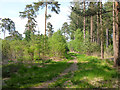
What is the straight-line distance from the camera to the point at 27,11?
2914 centimetres

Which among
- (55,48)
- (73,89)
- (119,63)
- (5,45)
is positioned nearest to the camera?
Result: (73,89)

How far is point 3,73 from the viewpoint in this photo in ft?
20.4

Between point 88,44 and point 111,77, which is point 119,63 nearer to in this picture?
point 111,77

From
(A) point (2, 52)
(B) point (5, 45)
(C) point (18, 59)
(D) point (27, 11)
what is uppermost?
(D) point (27, 11)

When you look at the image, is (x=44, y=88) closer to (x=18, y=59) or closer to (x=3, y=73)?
(x=3, y=73)

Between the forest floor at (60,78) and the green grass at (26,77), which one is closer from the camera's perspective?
the forest floor at (60,78)

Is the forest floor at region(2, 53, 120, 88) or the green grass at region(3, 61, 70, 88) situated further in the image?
the green grass at region(3, 61, 70, 88)

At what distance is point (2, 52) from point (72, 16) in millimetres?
31456

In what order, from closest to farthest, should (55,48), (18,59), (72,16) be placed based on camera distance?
(18,59) < (55,48) < (72,16)

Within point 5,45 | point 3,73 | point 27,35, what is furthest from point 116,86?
point 27,35

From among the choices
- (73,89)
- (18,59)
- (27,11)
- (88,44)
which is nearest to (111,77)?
(73,89)

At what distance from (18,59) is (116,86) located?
8.13 meters

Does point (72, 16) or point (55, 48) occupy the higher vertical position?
point (72, 16)

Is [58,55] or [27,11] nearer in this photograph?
[58,55]
